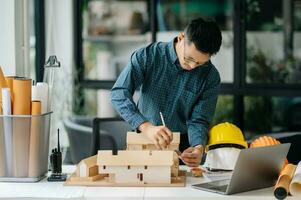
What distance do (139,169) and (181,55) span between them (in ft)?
2.41

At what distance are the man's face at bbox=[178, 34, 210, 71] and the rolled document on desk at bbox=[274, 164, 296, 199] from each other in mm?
601

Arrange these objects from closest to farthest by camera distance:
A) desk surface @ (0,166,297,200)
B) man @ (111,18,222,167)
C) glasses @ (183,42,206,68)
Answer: desk surface @ (0,166,297,200)
glasses @ (183,42,206,68)
man @ (111,18,222,167)

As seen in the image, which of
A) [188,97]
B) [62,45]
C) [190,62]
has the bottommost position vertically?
[188,97]

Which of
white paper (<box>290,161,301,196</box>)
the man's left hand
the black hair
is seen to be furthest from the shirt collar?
white paper (<box>290,161,301,196</box>)

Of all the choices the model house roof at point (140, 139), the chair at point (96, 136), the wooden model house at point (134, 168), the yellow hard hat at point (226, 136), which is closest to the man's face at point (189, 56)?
the yellow hard hat at point (226, 136)

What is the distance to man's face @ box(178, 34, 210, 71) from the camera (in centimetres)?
260

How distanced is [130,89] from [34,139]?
1.98ft

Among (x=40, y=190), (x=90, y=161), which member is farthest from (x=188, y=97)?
(x=40, y=190)

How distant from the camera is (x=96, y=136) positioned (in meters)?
4.01

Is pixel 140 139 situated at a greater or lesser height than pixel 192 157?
greater

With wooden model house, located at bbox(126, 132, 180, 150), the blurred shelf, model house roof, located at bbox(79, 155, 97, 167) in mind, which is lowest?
model house roof, located at bbox(79, 155, 97, 167)

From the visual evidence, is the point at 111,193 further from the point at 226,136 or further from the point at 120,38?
the point at 120,38

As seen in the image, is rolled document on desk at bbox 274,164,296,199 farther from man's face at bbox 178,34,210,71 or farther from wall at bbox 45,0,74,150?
wall at bbox 45,0,74,150

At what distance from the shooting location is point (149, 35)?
16.8 ft
